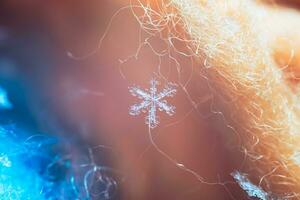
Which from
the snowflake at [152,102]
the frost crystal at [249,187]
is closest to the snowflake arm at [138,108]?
the snowflake at [152,102]

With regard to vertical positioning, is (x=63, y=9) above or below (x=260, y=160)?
above

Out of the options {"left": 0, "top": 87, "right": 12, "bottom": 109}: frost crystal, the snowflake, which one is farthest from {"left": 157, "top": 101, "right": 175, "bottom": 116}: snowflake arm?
{"left": 0, "top": 87, "right": 12, "bottom": 109}: frost crystal

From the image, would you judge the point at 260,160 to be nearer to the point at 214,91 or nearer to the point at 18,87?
the point at 214,91

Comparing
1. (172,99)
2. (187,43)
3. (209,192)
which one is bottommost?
(209,192)

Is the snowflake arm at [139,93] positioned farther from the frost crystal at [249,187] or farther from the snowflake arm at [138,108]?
the frost crystal at [249,187]

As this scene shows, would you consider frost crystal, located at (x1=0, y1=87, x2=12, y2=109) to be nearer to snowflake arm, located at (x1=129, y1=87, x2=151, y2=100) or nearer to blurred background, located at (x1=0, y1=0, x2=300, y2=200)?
blurred background, located at (x1=0, y1=0, x2=300, y2=200)

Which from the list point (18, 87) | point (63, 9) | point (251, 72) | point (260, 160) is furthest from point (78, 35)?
point (260, 160)
